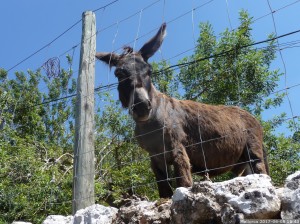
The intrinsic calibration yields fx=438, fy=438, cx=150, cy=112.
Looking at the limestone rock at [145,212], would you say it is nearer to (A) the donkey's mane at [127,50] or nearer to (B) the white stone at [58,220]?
(B) the white stone at [58,220]

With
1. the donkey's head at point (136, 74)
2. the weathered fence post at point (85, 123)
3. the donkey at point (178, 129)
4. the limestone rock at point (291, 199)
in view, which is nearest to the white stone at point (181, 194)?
the limestone rock at point (291, 199)

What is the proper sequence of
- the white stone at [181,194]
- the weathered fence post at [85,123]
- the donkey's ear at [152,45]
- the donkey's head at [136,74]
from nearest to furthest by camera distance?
1. the white stone at [181,194]
2. the weathered fence post at [85,123]
3. the donkey's head at [136,74]
4. the donkey's ear at [152,45]

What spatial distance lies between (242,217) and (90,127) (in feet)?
9.48

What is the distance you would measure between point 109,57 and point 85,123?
1158 millimetres

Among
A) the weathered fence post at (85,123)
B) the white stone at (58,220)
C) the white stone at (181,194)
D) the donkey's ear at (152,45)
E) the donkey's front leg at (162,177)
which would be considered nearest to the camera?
the white stone at (181,194)

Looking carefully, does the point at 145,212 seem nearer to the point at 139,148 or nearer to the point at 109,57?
the point at 109,57

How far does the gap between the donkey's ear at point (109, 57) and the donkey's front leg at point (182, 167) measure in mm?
1500

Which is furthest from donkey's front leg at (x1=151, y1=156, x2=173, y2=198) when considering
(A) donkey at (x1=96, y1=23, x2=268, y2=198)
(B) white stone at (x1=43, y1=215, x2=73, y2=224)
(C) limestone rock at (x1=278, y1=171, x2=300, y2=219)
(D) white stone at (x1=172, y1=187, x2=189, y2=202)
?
(C) limestone rock at (x1=278, y1=171, x2=300, y2=219)

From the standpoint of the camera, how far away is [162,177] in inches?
225

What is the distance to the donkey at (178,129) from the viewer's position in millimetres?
5434

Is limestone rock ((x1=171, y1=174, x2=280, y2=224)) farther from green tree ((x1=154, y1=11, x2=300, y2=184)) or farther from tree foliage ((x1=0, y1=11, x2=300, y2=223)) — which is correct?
green tree ((x1=154, y1=11, x2=300, y2=184))

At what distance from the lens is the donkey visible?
5.43 meters

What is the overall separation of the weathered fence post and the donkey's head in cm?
31

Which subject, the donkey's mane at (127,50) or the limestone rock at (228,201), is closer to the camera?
the limestone rock at (228,201)
